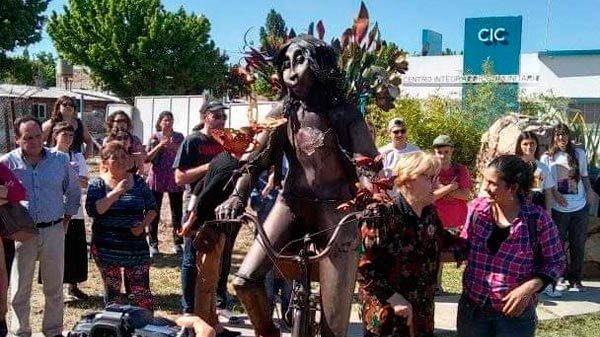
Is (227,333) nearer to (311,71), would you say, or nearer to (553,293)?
(311,71)

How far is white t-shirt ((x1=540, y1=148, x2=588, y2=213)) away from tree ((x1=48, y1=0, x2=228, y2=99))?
2629 cm

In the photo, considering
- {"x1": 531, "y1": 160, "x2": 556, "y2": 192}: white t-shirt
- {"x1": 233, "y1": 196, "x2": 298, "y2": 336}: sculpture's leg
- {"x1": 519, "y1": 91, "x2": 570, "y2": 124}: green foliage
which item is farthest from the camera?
{"x1": 519, "y1": 91, "x2": 570, "y2": 124}: green foliage

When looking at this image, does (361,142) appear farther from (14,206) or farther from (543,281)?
(14,206)

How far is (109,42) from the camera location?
3128cm

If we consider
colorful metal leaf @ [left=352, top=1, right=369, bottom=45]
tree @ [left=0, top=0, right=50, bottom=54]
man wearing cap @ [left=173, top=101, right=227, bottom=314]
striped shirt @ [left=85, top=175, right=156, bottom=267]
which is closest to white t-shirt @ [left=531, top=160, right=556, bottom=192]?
man wearing cap @ [left=173, top=101, right=227, bottom=314]

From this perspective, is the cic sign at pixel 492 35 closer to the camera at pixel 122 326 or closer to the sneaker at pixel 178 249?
the sneaker at pixel 178 249

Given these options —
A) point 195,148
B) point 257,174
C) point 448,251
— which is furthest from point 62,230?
point 448,251

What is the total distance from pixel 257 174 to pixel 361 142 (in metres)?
0.64

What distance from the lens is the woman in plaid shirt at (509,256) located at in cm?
310

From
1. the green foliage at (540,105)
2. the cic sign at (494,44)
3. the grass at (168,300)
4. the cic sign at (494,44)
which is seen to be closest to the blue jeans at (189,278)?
the grass at (168,300)

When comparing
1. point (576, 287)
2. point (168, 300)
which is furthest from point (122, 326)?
point (576, 287)

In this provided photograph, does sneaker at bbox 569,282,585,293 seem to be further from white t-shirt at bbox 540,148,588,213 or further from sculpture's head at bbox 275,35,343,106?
sculpture's head at bbox 275,35,343,106

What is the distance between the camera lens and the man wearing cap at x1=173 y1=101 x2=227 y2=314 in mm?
5098

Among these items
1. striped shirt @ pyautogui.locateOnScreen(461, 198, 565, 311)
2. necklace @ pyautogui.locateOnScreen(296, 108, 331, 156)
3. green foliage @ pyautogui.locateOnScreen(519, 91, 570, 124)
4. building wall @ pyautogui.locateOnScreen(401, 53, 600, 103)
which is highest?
building wall @ pyautogui.locateOnScreen(401, 53, 600, 103)
